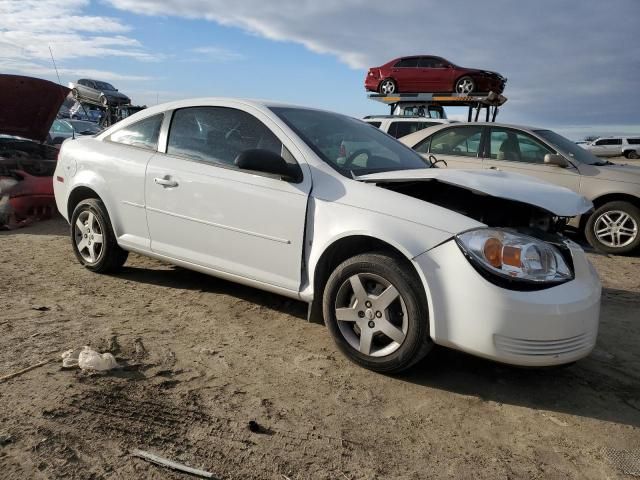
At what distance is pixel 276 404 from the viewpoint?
8.96 feet

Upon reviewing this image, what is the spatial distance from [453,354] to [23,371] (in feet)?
8.46

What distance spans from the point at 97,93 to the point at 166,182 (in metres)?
25.9

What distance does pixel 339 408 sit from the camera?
2729 millimetres

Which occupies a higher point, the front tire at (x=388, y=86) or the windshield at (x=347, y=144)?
the front tire at (x=388, y=86)

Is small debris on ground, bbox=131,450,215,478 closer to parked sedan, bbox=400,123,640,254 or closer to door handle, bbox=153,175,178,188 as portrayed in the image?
door handle, bbox=153,175,178,188

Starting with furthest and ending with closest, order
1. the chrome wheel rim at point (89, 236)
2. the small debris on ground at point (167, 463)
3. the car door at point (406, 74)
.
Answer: the car door at point (406, 74) < the chrome wheel rim at point (89, 236) < the small debris on ground at point (167, 463)

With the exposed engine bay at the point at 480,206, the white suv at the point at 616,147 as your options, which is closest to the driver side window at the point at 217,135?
the exposed engine bay at the point at 480,206

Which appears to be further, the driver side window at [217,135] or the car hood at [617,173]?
the car hood at [617,173]

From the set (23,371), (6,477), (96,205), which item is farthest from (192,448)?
(96,205)

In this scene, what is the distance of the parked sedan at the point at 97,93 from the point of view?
26484 millimetres

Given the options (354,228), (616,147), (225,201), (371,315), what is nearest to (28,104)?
(225,201)

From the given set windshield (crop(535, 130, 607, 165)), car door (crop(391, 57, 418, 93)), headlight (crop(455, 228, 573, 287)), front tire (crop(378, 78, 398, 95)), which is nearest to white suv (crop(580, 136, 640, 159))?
car door (crop(391, 57, 418, 93))

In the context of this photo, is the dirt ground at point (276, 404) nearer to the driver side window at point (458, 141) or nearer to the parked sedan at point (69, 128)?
the driver side window at point (458, 141)

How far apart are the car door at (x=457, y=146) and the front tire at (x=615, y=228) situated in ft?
5.59
